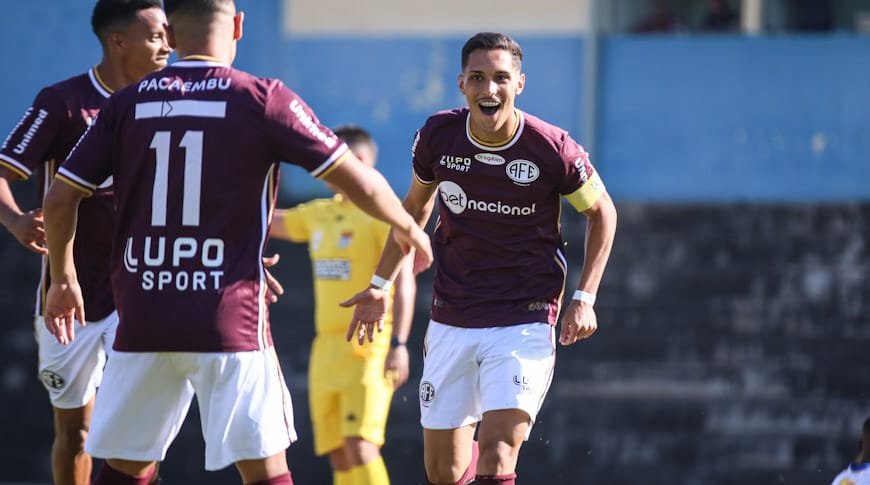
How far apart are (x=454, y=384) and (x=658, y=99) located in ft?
19.4

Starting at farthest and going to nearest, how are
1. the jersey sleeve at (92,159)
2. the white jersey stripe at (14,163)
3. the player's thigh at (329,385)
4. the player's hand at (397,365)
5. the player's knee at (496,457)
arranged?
the player's thigh at (329,385)
the player's hand at (397,365)
the white jersey stripe at (14,163)
the player's knee at (496,457)
the jersey sleeve at (92,159)

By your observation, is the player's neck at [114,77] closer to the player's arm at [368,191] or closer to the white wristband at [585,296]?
the player's arm at [368,191]

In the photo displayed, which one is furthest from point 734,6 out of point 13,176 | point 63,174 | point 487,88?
point 63,174

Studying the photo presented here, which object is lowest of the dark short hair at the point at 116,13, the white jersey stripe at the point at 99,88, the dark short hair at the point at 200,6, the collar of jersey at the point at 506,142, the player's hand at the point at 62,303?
the player's hand at the point at 62,303

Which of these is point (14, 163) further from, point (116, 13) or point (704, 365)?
point (704, 365)

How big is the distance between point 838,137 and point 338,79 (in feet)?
13.8

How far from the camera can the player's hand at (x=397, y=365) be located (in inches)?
277

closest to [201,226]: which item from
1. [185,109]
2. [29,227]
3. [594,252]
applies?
[185,109]

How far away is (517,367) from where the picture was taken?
5508 millimetres

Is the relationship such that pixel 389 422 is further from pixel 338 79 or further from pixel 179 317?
pixel 179 317

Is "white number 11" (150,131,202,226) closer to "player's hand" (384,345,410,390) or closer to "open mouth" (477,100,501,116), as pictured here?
"open mouth" (477,100,501,116)

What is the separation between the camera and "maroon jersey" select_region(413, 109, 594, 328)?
18.5 feet

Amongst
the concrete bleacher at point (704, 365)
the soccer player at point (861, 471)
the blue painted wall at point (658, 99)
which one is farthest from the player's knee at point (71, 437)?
the blue painted wall at point (658, 99)

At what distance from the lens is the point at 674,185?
36.3 feet
